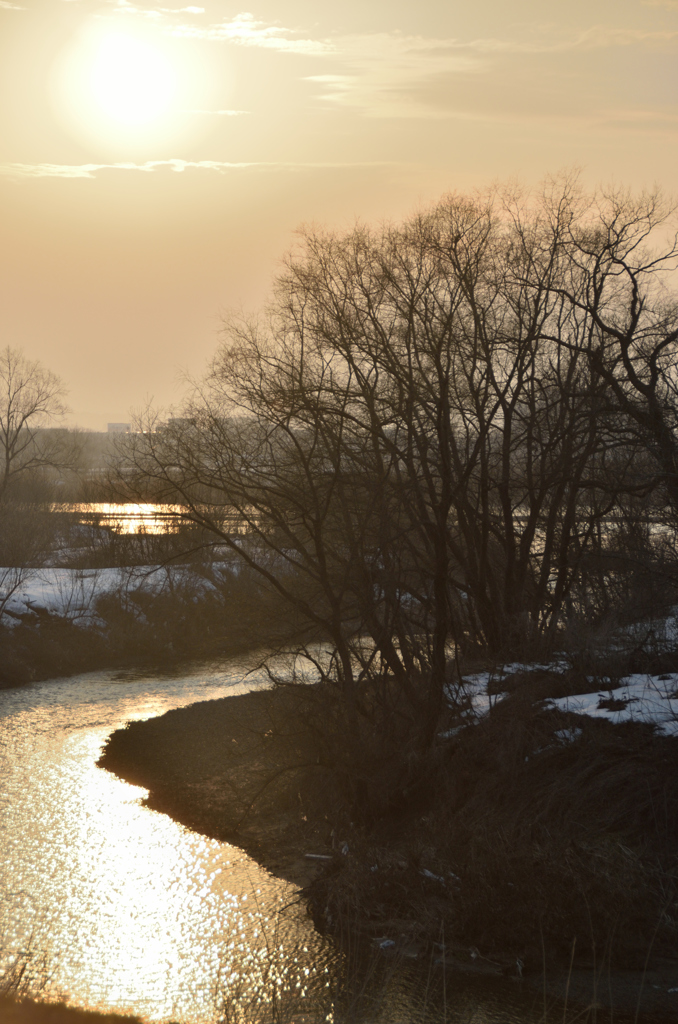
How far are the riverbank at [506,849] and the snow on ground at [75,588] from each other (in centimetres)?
1771

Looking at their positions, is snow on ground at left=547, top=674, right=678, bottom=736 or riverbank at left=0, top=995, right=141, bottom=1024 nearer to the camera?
riverbank at left=0, top=995, right=141, bottom=1024

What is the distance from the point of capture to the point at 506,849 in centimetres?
1298

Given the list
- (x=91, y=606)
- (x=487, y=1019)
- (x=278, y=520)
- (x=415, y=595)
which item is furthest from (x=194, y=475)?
(x=91, y=606)

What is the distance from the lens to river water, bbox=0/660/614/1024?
10.8 meters

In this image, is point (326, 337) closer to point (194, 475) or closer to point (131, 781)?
point (194, 475)

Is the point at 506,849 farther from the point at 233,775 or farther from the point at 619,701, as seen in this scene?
the point at 233,775

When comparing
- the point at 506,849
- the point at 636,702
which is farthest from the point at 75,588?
the point at 506,849

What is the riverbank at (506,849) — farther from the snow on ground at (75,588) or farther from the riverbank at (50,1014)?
the snow on ground at (75,588)

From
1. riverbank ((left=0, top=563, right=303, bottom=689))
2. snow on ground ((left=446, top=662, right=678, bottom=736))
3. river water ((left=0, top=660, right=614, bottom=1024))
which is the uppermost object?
riverbank ((left=0, top=563, right=303, bottom=689))

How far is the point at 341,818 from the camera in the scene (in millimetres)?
16750

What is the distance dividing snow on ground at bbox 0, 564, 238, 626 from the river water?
47.3ft

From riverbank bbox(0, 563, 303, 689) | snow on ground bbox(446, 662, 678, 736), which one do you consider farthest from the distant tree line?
riverbank bbox(0, 563, 303, 689)

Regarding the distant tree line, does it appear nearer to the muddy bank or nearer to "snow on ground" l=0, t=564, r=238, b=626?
the muddy bank

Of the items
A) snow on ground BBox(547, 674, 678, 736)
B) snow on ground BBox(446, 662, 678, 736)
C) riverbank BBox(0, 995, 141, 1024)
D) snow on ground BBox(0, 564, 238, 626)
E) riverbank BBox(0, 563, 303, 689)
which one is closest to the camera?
riverbank BBox(0, 995, 141, 1024)
